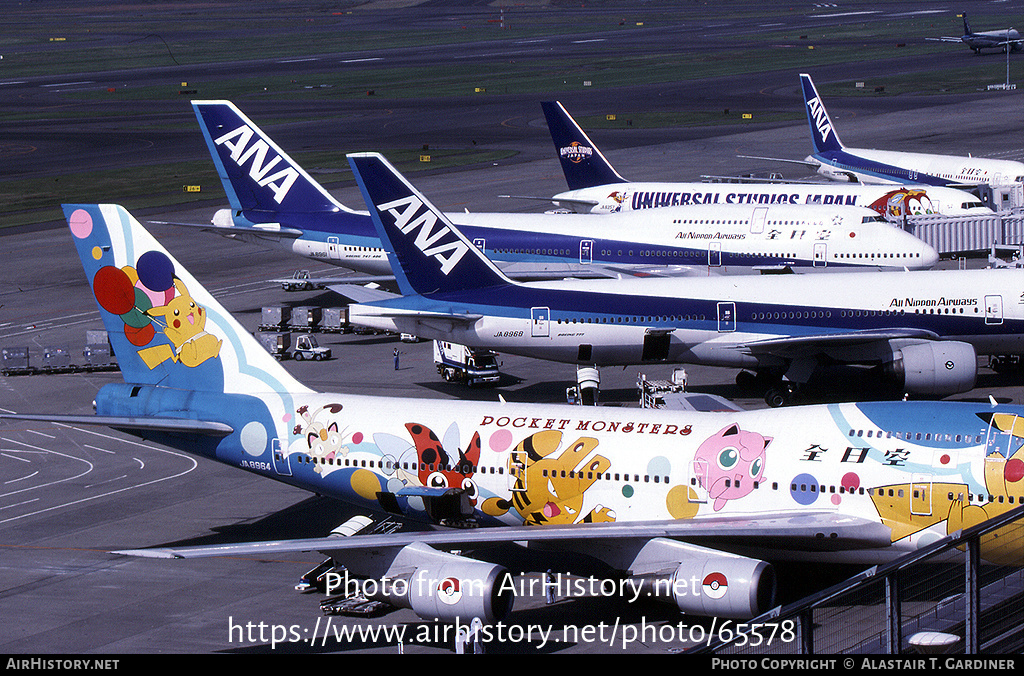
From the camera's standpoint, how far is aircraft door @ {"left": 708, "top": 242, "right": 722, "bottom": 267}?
6019 cm

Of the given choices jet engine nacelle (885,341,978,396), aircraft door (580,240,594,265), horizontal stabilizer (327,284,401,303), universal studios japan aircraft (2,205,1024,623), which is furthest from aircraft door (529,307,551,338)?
aircraft door (580,240,594,265)

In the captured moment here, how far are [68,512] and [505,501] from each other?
14285 mm

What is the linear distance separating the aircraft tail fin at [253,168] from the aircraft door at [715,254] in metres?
18.5

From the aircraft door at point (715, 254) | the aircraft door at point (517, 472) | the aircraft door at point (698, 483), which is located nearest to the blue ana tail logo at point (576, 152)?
the aircraft door at point (715, 254)

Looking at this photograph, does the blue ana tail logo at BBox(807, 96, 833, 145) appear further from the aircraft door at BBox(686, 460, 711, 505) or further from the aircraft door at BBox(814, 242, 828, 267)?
the aircraft door at BBox(686, 460, 711, 505)

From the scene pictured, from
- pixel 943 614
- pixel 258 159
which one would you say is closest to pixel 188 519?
pixel 943 614

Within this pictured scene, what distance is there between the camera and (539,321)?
4681 cm

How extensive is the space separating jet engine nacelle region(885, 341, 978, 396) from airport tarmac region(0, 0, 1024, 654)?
377 cm

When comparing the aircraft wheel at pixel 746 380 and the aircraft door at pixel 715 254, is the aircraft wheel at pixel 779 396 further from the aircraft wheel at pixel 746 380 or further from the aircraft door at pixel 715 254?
the aircraft door at pixel 715 254

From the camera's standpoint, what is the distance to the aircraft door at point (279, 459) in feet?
107

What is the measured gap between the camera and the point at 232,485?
39281mm

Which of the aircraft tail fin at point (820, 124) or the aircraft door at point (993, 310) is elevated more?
the aircraft tail fin at point (820, 124)

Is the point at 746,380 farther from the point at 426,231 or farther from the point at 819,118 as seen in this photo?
the point at 819,118

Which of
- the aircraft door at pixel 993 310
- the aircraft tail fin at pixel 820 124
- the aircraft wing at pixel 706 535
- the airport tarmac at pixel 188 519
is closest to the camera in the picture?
the aircraft wing at pixel 706 535
